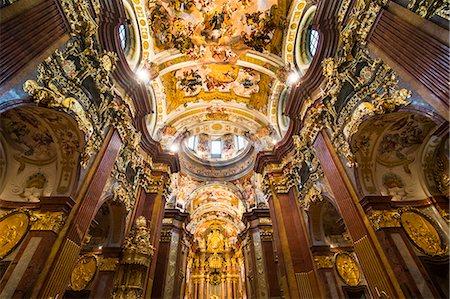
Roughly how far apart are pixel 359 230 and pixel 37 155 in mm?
9044

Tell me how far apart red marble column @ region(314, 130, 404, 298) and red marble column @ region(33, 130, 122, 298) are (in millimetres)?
7125

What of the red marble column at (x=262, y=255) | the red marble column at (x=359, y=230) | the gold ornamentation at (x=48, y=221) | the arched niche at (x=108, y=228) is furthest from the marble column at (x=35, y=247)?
the red marble column at (x=262, y=255)

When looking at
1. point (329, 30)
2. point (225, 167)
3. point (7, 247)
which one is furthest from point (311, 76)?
point (225, 167)

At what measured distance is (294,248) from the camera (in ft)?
34.0

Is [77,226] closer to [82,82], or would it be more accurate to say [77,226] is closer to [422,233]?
[82,82]

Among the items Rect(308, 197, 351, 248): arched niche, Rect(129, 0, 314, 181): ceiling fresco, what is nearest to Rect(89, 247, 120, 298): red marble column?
Rect(129, 0, 314, 181): ceiling fresco

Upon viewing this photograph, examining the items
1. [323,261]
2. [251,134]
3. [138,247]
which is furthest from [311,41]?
[138,247]

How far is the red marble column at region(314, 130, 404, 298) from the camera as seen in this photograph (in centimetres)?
558

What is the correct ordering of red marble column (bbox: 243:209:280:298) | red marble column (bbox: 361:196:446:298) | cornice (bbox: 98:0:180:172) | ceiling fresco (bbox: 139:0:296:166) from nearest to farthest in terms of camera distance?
red marble column (bbox: 361:196:446:298) < cornice (bbox: 98:0:180:172) < ceiling fresco (bbox: 139:0:296:166) < red marble column (bbox: 243:209:280:298)

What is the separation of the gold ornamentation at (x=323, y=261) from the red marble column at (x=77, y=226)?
8030mm

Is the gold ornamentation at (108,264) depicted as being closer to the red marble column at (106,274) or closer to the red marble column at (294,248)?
the red marble column at (106,274)

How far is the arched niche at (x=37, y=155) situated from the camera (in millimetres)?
6539

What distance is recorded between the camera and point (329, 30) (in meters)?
8.66

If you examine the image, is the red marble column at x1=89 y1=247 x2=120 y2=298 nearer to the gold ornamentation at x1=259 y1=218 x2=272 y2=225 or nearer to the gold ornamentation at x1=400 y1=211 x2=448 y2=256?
the gold ornamentation at x1=400 y1=211 x2=448 y2=256
